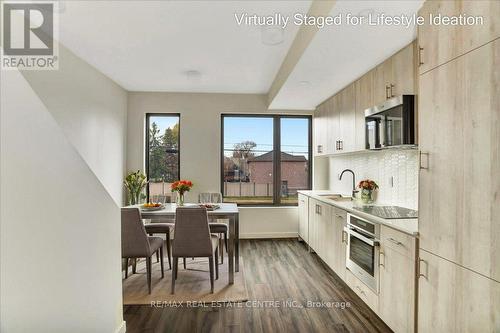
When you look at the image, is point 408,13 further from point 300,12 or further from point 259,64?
point 259,64

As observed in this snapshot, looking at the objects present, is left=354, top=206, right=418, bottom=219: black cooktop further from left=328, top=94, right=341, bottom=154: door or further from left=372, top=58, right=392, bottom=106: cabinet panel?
left=328, top=94, right=341, bottom=154: door

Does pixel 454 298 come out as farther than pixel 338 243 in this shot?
No

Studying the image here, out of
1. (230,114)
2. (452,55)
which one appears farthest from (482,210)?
(230,114)

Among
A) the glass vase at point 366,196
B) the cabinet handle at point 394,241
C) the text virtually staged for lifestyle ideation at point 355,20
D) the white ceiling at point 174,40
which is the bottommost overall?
the cabinet handle at point 394,241

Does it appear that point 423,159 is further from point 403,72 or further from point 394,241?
point 403,72

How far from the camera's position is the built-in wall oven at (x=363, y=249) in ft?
7.88

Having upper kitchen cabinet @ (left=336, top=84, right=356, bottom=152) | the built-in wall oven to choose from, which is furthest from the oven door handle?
upper kitchen cabinet @ (left=336, top=84, right=356, bottom=152)

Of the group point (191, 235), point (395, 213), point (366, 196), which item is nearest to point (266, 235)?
point (366, 196)

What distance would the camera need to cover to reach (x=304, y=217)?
4.60m

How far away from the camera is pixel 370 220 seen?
8.13 ft

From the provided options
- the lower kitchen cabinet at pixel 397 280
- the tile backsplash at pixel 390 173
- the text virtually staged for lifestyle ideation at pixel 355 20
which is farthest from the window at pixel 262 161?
the lower kitchen cabinet at pixel 397 280

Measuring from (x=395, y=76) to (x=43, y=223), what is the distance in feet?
9.60

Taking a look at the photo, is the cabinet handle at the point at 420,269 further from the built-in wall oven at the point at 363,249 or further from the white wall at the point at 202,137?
the white wall at the point at 202,137

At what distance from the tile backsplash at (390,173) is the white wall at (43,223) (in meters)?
2.80
